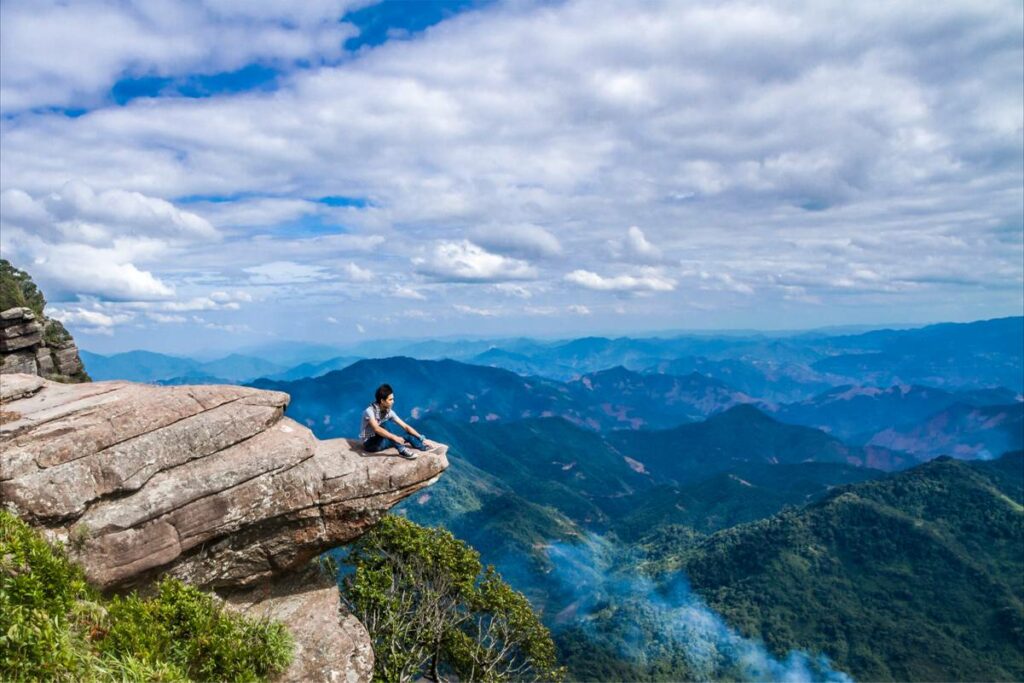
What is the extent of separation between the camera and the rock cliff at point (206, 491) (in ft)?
58.2

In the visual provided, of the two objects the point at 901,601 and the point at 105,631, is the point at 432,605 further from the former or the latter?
the point at 901,601

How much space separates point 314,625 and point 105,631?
6857mm

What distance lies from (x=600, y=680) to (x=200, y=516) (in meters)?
146

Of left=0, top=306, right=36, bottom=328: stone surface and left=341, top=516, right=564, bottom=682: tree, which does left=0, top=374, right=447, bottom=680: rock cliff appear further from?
left=0, top=306, right=36, bottom=328: stone surface

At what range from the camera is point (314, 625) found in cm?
1997

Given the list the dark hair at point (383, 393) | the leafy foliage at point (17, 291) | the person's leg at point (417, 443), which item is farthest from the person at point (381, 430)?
the leafy foliage at point (17, 291)

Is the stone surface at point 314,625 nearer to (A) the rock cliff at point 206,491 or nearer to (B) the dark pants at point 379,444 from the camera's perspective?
(A) the rock cliff at point 206,491

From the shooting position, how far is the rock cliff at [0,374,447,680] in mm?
17750

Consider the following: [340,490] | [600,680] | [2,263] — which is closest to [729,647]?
[600,680]

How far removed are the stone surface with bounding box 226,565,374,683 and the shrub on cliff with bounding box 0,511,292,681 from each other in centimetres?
95

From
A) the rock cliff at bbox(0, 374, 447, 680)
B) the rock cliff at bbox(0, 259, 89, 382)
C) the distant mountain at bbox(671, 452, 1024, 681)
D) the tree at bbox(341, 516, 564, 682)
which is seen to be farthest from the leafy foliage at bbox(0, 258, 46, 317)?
the distant mountain at bbox(671, 452, 1024, 681)

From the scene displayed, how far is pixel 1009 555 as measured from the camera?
185m

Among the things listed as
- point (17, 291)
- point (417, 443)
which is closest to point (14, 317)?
point (17, 291)

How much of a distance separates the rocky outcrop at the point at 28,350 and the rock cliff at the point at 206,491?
41.0 metres
